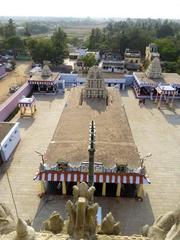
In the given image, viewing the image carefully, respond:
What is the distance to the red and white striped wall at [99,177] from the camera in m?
17.2

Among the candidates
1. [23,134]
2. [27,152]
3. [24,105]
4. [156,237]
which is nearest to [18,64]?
[24,105]

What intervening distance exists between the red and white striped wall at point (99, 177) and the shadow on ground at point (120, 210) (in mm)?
1690

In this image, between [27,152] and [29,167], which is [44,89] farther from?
[29,167]

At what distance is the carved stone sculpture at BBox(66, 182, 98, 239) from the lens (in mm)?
6773

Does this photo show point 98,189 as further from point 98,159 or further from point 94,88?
point 94,88

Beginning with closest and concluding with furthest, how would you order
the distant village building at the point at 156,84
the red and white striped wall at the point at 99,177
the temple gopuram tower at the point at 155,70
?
the red and white striped wall at the point at 99,177 → the distant village building at the point at 156,84 → the temple gopuram tower at the point at 155,70

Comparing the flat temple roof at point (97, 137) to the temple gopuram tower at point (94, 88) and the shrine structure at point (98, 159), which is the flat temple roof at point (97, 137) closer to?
the shrine structure at point (98, 159)

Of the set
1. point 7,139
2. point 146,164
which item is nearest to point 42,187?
point 7,139

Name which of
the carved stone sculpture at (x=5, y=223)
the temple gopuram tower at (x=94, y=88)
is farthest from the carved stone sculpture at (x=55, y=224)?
the temple gopuram tower at (x=94, y=88)

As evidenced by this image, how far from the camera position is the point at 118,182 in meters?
17.3

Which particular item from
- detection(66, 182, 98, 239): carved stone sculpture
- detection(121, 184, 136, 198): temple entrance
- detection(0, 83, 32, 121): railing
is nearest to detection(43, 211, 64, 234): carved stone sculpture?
detection(66, 182, 98, 239): carved stone sculpture

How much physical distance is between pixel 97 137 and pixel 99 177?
401 cm

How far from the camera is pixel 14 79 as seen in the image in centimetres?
4591

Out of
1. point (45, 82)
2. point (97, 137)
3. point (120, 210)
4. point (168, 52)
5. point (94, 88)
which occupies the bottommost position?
point (120, 210)
